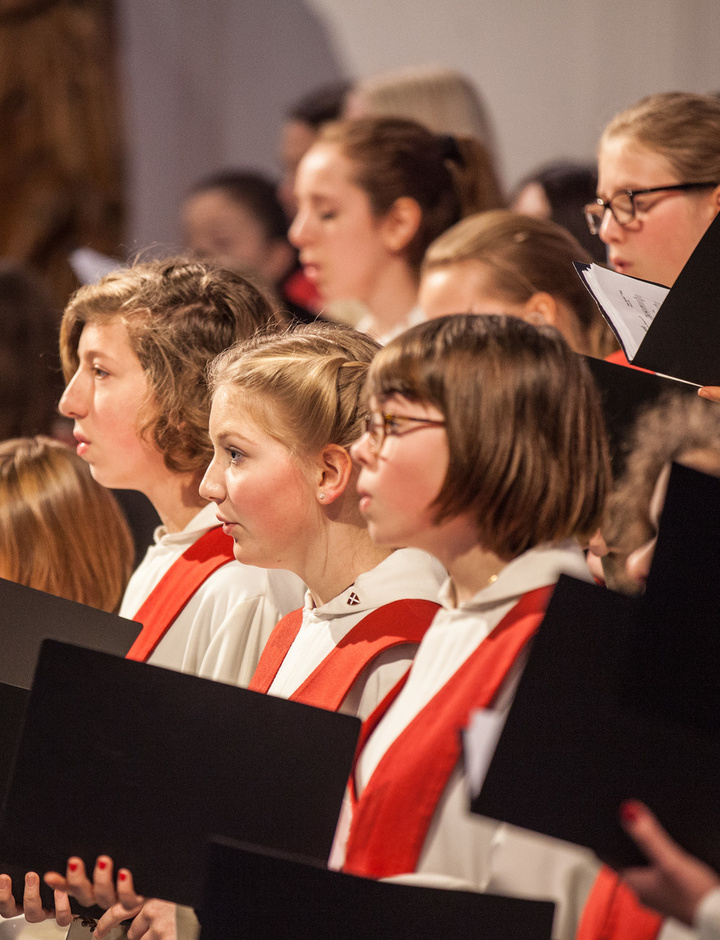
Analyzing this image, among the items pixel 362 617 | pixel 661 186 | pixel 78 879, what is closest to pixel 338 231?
pixel 661 186

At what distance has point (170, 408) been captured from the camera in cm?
227

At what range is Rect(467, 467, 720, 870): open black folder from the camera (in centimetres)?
122

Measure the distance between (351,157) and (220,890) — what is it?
2.54 metres

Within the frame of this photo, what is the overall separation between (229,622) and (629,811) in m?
1.08

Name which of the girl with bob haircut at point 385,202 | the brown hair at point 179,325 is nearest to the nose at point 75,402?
the brown hair at point 179,325

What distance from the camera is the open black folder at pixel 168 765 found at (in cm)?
142

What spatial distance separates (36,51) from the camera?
19.5 feet

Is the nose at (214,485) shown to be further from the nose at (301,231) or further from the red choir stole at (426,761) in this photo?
the nose at (301,231)

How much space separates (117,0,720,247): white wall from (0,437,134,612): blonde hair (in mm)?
3043

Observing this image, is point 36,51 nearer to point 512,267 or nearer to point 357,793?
point 512,267

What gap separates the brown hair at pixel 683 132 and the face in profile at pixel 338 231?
116 cm

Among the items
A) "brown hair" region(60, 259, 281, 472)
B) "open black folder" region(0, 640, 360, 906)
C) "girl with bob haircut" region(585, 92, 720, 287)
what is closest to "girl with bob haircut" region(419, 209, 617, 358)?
"girl with bob haircut" region(585, 92, 720, 287)

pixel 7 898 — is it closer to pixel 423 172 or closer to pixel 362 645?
pixel 362 645

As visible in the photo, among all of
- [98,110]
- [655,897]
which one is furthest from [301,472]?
[98,110]
